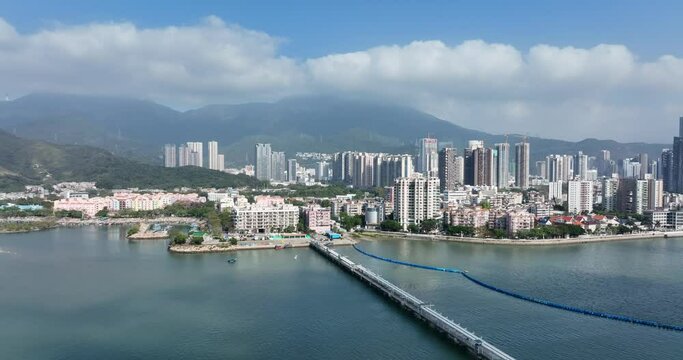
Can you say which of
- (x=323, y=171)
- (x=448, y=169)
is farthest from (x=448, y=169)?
(x=323, y=171)

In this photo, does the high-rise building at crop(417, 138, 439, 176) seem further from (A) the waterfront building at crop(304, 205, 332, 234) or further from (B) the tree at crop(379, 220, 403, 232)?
(A) the waterfront building at crop(304, 205, 332, 234)

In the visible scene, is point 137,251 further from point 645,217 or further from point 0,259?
point 645,217

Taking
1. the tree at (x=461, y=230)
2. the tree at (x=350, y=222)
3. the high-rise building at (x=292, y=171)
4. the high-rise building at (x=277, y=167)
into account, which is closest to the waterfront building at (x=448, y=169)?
the tree at (x=350, y=222)

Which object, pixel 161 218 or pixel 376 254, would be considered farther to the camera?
pixel 161 218

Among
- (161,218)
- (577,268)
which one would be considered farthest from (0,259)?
(577,268)

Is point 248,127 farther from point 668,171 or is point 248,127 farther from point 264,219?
point 264,219
